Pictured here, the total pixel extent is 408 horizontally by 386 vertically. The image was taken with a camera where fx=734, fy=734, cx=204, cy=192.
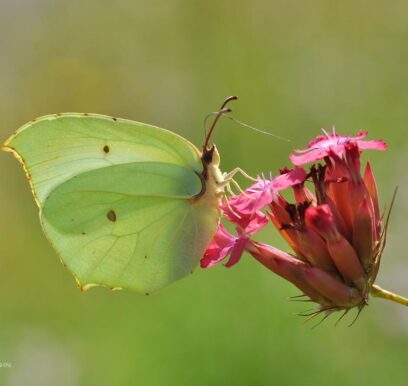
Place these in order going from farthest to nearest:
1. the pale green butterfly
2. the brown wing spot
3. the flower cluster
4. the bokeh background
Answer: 1. the bokeh background
2. the brown wing spot
3. the pale green butterfly
4. the flower cluster

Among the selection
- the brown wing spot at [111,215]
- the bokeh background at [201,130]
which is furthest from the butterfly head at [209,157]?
the bokeh background at [201,130]

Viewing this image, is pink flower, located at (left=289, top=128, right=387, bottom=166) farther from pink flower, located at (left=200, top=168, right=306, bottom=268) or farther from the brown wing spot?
the brown wing spot

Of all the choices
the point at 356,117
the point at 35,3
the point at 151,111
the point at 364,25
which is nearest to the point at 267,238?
the point at 356,117

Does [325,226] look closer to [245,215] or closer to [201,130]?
[245,215]

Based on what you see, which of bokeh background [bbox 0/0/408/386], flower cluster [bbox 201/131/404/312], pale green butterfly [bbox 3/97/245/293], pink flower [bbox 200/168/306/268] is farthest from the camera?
bokeh background [bbox 0/0/408/386]

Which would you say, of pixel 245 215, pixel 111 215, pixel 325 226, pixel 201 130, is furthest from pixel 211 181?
pixel 201 130

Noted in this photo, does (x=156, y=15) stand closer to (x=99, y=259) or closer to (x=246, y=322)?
(x=246, y=322)

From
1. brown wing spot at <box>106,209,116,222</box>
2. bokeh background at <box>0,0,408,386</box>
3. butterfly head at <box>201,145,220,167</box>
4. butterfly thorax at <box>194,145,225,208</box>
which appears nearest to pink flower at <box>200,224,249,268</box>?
butterfly thorax at <box>194,145,225,208</box>
